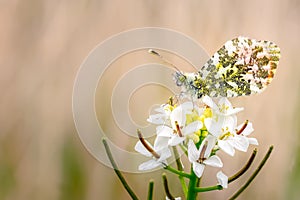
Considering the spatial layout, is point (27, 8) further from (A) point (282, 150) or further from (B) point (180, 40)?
(A) point (282, 150)

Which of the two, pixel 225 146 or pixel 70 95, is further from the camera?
pixel 70 95

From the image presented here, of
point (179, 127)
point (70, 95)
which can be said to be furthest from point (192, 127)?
point (70, 95)

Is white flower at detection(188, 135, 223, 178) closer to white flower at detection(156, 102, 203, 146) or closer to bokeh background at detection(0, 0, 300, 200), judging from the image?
white flower at detection(156, 102, 203, 146)

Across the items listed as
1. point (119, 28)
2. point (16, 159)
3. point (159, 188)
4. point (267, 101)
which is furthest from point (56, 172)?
point (267, 101)

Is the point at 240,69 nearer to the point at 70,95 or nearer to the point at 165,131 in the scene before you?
the point at 165,131

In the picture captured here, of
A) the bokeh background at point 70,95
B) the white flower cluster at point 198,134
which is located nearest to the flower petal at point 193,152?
the white flower cluster at point 198,134

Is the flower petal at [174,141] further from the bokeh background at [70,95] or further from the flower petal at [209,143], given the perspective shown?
the bokeh background at [70,95]

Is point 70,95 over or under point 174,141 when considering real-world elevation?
over
